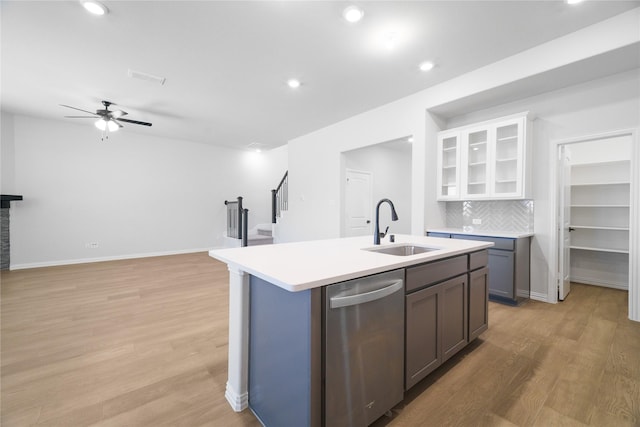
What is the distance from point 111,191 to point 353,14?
6463mm

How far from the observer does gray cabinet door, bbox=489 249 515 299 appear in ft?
10.6

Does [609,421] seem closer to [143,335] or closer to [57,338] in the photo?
[143,335]

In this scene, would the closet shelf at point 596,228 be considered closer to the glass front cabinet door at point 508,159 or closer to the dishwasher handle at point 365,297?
the glass front cabinet door at point 508,159

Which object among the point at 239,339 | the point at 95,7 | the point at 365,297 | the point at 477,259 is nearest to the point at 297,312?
the point at 365,297

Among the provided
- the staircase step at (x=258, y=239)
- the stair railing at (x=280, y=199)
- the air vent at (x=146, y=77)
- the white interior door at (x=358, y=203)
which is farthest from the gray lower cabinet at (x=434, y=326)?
the stair railing at (x=280, y=199)

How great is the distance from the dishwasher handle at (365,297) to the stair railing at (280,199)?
602cm

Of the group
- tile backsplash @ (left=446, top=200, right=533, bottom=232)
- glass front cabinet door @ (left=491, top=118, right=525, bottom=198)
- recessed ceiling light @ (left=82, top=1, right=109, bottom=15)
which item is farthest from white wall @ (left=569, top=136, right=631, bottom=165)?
recessed ceiling light @ (left=82, top=1, right=109, bottom=15)

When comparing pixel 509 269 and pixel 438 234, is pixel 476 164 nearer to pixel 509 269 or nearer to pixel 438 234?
pixel 438 234

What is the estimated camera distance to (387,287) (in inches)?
55.9

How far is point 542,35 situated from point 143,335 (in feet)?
16.4

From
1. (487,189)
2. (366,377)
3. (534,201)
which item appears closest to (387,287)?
(366,377)

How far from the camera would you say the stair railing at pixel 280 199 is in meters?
7.31

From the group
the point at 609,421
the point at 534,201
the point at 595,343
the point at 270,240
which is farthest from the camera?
the point at 270,240

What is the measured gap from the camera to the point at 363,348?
1.33 meters
